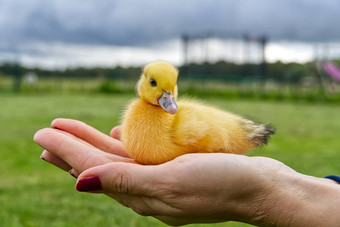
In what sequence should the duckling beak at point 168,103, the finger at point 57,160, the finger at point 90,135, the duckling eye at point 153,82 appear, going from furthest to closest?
the finger at point 90,135 → the finger at point 57,160 → the duckling eye at point 153,82 → the duckling beak at point 168,103

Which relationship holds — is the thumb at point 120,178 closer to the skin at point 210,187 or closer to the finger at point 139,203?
the skin at point 210,187

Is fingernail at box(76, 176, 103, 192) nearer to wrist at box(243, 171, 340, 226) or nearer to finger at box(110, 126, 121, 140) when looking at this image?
wrist at box(243, 171, 340, 226)

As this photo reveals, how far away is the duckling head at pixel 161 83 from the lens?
2.03m

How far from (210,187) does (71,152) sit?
2.27 ft

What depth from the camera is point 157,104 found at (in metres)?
2.15

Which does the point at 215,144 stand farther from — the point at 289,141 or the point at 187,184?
the point at 289,141

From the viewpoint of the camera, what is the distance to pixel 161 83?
6.74ft

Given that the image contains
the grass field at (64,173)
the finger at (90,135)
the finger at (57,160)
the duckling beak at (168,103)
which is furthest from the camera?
the grass field at (64,173)

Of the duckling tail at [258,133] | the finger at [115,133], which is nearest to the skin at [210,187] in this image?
the duckling tail at [258,133]

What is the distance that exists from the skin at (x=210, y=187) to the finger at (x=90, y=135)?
0.21 meters

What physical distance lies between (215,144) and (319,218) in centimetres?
59

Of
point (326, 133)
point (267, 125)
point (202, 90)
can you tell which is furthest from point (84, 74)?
point (267, 125)

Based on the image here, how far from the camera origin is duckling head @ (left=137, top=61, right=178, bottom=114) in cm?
203

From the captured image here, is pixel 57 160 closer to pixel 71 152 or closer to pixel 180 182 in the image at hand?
pixel 71 152
